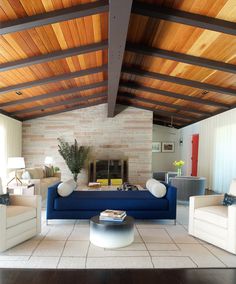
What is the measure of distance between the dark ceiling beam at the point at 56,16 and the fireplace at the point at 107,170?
5981 mm

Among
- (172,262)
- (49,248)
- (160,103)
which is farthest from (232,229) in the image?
(160,103)

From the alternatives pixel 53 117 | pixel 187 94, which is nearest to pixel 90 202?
pixel 187 94

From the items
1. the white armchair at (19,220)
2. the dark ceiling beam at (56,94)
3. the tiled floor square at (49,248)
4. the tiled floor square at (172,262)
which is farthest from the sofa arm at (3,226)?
the dark ceiling beam at (56,94)

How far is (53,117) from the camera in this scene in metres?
8.96

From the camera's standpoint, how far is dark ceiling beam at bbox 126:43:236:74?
426 cm

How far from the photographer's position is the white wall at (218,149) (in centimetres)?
684

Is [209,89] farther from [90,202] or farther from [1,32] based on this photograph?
[1,32]

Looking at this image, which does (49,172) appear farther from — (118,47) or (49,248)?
(118,47)

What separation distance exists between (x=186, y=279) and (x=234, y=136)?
5.21 m

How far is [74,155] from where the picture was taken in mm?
8523

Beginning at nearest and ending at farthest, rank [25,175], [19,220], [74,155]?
[19,220], [25,175], [74,155]

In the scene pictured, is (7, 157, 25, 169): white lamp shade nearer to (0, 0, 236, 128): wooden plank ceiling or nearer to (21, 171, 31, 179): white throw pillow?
(21, 171, 31, 179): white throw pillow

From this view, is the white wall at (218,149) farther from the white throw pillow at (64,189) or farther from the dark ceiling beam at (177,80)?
the white throw pillow at (64,189)

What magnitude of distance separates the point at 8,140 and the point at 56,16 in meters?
5.45
